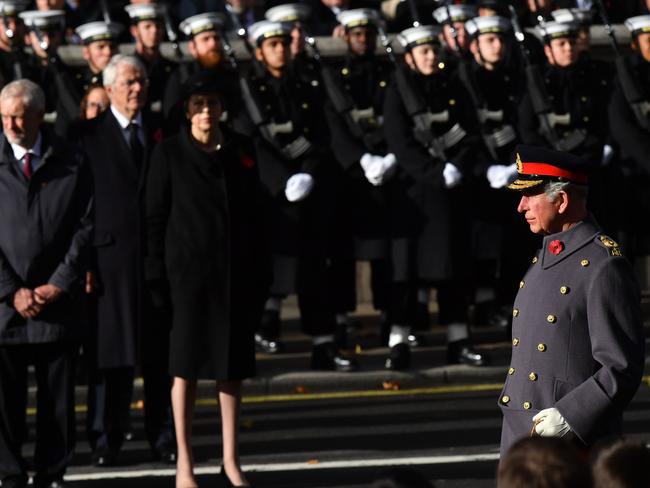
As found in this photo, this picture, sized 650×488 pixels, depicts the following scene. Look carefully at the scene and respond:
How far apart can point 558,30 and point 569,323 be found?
326 inches

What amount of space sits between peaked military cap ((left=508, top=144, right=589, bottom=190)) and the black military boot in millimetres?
6998

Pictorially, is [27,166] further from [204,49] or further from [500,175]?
[500,175]

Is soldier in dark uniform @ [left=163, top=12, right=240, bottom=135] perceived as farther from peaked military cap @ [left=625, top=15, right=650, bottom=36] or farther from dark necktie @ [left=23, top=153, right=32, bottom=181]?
dark necktie @ [left=23, top=153, right=32, bottom=181]

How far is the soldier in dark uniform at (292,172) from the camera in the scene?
12.5m

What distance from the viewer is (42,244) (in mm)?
8812

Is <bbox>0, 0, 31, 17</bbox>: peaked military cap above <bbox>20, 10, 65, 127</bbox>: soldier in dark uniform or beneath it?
above

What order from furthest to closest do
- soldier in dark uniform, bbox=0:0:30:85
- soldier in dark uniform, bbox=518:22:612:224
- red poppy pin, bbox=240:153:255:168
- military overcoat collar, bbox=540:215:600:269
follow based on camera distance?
1. soldier in dark uniform, bbox=518:22:612:224
2. soldier in dark uniform, bbox=0:0:30:85
3. red poppy pin, bbox=240:153:255:168
4. military overcoat collar, bbox=540:215:600:269

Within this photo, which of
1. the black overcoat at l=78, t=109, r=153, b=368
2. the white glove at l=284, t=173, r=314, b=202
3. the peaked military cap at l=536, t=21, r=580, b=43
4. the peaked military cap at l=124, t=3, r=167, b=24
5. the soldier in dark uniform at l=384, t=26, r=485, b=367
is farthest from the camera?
the peaked military cap at l=536, t=21, r=580, b=43

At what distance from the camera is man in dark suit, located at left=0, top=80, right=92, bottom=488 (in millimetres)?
8711

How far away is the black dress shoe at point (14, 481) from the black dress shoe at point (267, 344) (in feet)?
14.2

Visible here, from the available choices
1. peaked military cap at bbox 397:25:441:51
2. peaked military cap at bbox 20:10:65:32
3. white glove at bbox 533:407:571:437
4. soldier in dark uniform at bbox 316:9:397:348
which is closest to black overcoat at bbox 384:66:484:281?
soldier in dark uniform at bbox 316:9:397:348

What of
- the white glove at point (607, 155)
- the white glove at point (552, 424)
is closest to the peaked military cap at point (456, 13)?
the white glove at point (607, 155)

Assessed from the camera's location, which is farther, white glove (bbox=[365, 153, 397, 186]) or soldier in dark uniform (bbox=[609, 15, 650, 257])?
soldier in dark uniform (bbox=[609, 15, 650, 257])

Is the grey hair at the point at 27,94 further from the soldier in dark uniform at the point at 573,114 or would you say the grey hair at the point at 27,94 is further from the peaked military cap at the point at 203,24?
the soldier in dark uniform at the point at 573,114
